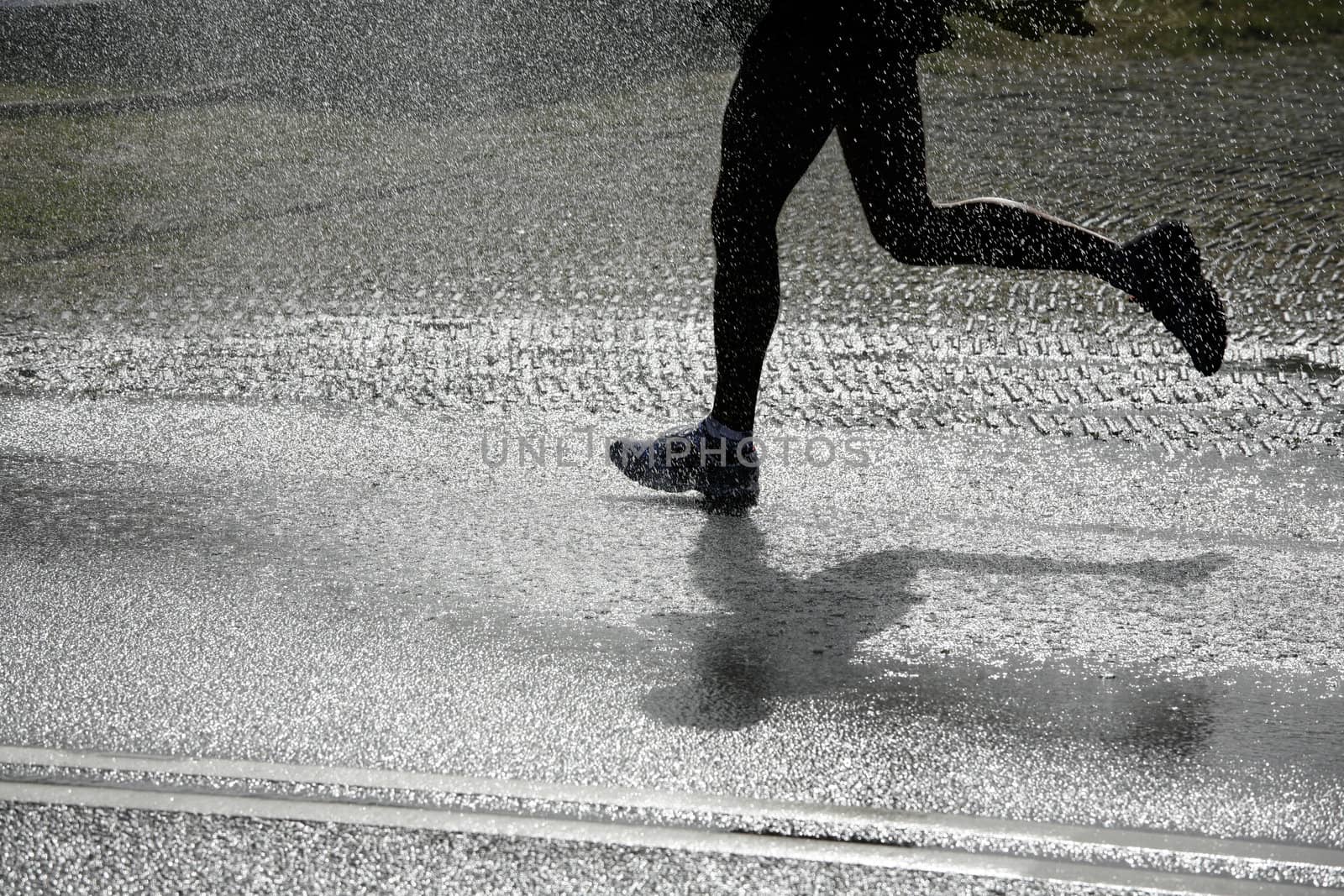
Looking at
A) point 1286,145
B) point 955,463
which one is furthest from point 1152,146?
point 955,463

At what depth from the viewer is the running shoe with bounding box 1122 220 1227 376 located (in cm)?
416

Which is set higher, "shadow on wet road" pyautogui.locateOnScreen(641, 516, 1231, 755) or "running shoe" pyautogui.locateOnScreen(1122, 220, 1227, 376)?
"running shoe" pyautogui.locateOnScreen(1122, 220, 1227, 376)

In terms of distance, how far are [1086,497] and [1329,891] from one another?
1871 mm

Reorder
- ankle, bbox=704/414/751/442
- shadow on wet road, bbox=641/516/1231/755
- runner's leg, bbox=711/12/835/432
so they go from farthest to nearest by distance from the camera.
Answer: ankle, bbox=704/414/751/442, runner's leg, bbox=711/12/835/432, shadow on wet road, bbox=641/516/1231/755

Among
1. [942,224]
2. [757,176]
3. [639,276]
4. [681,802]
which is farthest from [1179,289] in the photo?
[639,276]

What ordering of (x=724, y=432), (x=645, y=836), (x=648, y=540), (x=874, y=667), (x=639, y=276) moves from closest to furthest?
1. (x=645, y=836)
2. (x=874, y=667)
3. (x=648, y=540)
4. (x=724, y=432)
5. (x=639, y=276)

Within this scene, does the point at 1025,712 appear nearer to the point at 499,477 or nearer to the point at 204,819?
the point at 204,819

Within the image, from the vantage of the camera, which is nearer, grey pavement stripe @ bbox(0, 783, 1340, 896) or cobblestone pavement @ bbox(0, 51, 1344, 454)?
grey pavement stripe @ bbox(0, 783, 1340, 896)

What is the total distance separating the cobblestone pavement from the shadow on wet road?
107 centimetres

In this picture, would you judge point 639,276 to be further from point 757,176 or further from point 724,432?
point 757,176

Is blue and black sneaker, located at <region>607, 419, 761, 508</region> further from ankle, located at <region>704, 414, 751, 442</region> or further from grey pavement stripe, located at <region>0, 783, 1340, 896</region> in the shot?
grey pavement stripe, located at <region>0, 783, 1340, 896</region>

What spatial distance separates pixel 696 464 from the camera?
14.0 feet

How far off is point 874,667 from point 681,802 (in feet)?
2.24

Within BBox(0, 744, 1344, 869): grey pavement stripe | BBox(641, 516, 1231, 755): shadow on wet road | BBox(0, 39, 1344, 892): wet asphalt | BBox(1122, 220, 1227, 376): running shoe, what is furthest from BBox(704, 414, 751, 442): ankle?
BBox(0, 744, 1344, 869): grey pavement stripe
